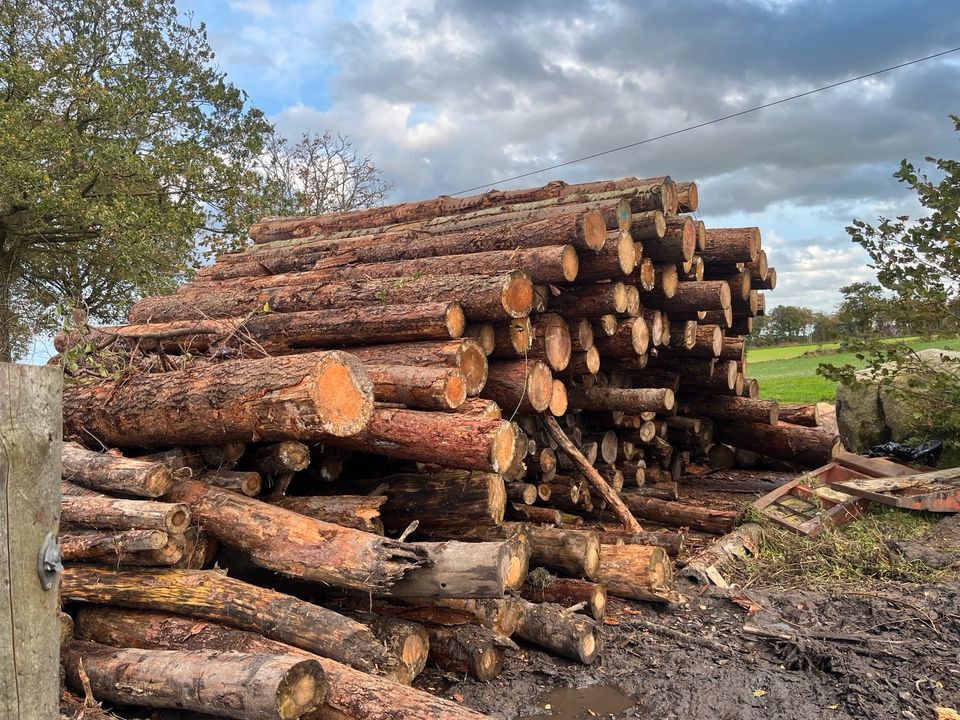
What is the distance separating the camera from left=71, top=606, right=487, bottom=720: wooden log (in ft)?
11.3

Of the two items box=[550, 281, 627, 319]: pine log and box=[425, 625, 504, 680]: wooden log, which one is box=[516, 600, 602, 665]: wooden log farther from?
box=[550, 281, 627, 319]: pine log

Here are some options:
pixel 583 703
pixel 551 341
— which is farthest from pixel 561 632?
pixel 551 341

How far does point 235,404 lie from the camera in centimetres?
462

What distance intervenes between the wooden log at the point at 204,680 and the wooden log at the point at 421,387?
2.24m

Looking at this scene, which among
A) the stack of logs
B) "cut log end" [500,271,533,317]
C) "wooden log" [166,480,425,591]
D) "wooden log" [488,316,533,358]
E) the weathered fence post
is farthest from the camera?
"wooden log" [488,316,533,358]

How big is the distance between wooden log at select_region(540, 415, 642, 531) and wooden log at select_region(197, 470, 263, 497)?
10.6 feet

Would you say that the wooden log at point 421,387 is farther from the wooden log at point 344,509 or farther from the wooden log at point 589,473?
the wooden log at point 589,473

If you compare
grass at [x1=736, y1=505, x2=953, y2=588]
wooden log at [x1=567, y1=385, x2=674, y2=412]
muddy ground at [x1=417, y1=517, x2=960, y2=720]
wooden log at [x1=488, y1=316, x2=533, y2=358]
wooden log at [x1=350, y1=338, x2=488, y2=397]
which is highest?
wooden log at [x1=488, y1=316, x2=533, y2=358]

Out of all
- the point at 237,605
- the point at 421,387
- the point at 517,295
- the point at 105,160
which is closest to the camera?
the point at 237,605

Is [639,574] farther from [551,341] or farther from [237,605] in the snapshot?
[237,605]

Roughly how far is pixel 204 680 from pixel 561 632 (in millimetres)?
2413

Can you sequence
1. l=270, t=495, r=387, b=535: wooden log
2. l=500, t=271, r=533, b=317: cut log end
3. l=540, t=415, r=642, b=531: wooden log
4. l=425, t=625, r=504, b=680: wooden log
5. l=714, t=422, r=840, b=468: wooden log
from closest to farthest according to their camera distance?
l=425, t=625, r=504, b=680: wooden log, l=270, t=495, r=387, b=535: wooden log, l=500, t=271, r=533, b=317: cut log end, l=540, t=415, r=642, b=531: wooden log, l=714, t=422, r=840, b=468: wooden log

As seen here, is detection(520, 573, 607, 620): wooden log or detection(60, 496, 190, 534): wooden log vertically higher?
detection(60, 496, 190, 534): wooden log

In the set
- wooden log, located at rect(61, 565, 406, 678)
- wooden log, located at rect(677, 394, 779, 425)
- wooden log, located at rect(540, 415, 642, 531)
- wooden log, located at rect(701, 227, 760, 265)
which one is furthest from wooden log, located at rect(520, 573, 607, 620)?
wooden log, located at rect(677, 394, 779, 425)
